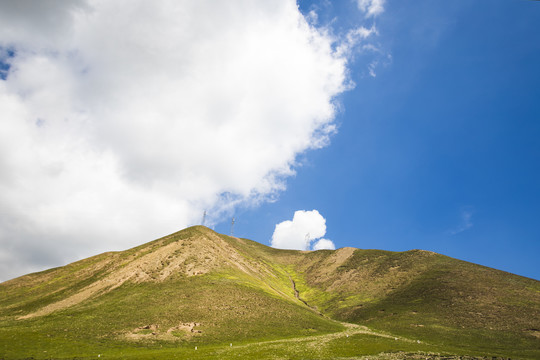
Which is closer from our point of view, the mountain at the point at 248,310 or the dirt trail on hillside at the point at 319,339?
the mountain at the point at 248,310

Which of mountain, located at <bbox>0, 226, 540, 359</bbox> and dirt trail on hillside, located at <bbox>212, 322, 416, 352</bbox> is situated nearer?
mountain, located at <bbox>0, 226, 540, 359</bbox>

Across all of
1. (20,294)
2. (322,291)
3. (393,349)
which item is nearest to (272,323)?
(393,349)

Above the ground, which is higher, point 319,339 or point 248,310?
point 248,310

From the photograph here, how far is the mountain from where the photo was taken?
5297cm

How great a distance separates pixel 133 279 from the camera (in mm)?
102625

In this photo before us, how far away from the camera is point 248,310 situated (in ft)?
263

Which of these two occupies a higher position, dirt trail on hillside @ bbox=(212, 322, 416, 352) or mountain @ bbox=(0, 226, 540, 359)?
mountain @ bbox=(0, 226, 540, 359)

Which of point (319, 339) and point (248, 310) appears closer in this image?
point (319, 339)

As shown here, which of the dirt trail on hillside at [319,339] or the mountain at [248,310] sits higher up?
the mountain at [248,310]

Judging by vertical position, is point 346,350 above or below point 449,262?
below

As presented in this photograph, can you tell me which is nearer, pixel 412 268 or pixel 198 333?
pixel 198 333

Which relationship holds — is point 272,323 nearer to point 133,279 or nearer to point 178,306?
point 178,306

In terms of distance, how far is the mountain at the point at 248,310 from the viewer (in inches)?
2085

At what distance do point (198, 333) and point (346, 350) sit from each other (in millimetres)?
34592
